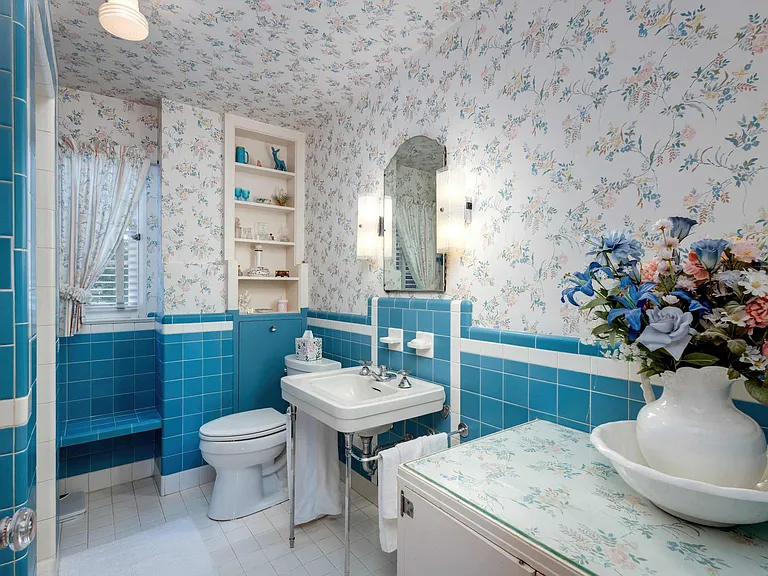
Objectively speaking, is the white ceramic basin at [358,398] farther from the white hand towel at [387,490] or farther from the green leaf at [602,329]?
the green leaf at [602,329]

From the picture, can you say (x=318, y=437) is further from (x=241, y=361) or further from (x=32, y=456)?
(x=32, y=456)

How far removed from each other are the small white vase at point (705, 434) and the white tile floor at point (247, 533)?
4.80ft

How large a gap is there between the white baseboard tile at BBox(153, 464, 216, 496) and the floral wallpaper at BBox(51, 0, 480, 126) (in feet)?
7.95

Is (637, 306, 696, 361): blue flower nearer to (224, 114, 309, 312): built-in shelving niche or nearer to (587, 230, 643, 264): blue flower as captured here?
(587, 230, 643, 264): blue flower

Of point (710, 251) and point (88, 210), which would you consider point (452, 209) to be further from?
point (88, 210)

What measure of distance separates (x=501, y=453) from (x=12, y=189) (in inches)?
54.3

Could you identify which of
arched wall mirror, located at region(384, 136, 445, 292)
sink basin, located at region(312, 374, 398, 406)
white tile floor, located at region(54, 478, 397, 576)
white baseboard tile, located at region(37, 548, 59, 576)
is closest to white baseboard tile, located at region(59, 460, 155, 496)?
white tile floor, located at region(54, 478, 397, 576)

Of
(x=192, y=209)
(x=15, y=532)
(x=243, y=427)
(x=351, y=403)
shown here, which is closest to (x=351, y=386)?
(x=351, y=403)

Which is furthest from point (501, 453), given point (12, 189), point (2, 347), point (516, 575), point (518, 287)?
point (12, 189)

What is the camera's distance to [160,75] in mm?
2379

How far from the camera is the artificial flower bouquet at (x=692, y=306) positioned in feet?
2.55

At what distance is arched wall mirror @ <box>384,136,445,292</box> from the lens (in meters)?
2.01

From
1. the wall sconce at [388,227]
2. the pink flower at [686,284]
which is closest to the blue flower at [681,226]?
the pink flower at [686,284]

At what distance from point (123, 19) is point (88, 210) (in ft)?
4.64
